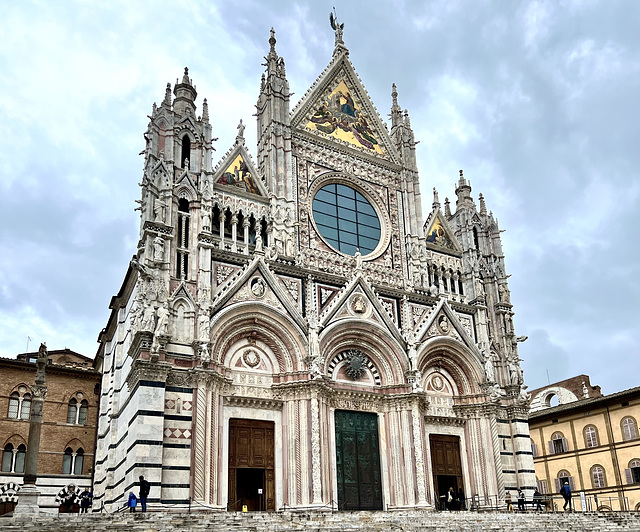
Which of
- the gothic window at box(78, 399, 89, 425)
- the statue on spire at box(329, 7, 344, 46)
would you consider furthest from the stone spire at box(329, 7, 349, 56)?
the gothic window at box(78, 399, 89, 425)

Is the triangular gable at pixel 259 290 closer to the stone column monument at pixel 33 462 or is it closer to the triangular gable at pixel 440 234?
the stone column monument at pixel 33 462

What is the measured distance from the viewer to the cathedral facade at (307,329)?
22.1 m

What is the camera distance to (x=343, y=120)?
31531 mm

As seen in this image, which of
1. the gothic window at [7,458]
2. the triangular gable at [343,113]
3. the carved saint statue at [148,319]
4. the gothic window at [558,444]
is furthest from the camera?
the gothic window at [558,444]

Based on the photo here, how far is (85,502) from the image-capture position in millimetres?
22484

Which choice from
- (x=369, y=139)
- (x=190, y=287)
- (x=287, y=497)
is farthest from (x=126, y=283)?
(x=369, y=139)

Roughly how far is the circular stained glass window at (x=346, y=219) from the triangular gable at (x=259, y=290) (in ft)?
13.8

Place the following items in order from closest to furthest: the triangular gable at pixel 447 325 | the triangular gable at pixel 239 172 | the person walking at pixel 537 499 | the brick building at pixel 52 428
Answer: the person walking at pixel 537 499 → the triangular gable at pixel 239 172 → the triangular gable at pixel 447 325 → the brick building at pixel 52 428

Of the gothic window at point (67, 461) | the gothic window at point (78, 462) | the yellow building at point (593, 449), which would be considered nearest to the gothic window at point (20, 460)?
the gothic window at point (67, 461)

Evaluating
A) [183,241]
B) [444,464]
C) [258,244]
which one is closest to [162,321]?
[183,241]

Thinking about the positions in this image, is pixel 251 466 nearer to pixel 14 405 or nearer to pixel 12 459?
pixel 12 459

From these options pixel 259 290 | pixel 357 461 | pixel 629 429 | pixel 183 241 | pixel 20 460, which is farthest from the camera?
pixel 629 429

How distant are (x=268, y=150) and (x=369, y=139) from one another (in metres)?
6.01

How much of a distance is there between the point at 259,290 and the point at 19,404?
45.7ft
